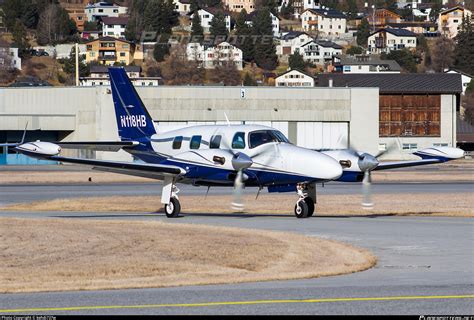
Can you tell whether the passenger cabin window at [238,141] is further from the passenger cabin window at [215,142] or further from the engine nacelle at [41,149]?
the engine nacelle at [41,149]

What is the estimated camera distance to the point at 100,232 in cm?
2764

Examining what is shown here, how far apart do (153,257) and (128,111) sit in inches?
670

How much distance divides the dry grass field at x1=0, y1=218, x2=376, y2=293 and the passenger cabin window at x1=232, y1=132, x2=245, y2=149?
5363 millimetres

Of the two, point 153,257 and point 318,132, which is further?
point 318,132

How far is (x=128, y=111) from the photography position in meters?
39.4

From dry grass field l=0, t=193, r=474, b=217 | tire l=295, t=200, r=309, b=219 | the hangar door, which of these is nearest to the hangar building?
the hangar door

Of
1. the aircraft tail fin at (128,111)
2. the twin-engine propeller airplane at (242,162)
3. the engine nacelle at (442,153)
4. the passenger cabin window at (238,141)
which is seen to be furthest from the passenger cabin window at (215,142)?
the engine nacelle at (442,153)

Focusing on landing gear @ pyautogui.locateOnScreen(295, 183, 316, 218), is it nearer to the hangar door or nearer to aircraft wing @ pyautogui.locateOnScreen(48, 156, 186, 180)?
aircraft wing @ pyautogui.locateOnScreen(48, 156, 186, 180)

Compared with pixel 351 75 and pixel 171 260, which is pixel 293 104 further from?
pixel 171 260

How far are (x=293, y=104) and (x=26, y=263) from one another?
79355 millimetres

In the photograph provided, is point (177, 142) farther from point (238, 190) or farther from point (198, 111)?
point (198, 111)

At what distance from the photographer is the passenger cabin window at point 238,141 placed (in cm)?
3419

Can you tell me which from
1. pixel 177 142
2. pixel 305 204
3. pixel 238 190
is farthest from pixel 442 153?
pixel 177 142

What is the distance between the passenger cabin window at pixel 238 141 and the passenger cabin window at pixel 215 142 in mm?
563
